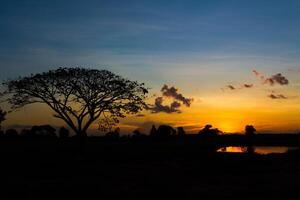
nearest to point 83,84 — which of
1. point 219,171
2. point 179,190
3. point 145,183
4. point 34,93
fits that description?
point 34,93

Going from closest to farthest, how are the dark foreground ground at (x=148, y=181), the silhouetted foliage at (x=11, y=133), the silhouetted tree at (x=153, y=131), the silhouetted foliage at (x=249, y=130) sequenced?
the dark foreground ground at (x=148, y=181), the silhouetted foliage at (x=11, y=133), the silhouetted tree at (x=153, y=131), the silhouetted foliage at (x=249, y=130)

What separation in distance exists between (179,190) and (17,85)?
40.0m

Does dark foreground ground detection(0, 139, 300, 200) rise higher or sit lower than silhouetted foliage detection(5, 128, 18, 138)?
lower

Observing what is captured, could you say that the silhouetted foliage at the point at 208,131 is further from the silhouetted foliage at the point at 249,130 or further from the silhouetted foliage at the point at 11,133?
the silhouetted foliage at the point at 11,133

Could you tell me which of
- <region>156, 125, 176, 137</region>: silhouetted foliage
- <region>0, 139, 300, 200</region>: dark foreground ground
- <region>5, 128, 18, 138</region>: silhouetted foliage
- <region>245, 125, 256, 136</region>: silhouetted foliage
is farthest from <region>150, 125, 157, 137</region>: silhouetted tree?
<region>0, 139, 300, 200</region>: dark foreground ground

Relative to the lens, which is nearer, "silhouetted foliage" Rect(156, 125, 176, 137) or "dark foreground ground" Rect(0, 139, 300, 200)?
"dark foreground ground" Rect(0, 139, 300, 200)

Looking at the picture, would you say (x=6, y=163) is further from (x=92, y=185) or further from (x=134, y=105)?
(x=134, y=105)

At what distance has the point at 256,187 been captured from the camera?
22.6 meters

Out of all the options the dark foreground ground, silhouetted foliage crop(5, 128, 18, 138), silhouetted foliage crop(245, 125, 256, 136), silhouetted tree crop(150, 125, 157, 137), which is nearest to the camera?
the dark foreground ground

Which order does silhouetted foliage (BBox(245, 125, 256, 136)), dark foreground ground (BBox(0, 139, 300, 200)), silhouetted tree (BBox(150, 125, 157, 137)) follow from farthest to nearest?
silhouetted foliage (BBox(245, 125, 256, 136)) → silhouetted tree (BBox(150, 125, 157, 137)) → dark foreground ground (BBox(0, 139, 300, 200))

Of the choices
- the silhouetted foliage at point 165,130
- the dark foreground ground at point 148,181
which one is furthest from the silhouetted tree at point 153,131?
the dark foreground ground at point 148,181

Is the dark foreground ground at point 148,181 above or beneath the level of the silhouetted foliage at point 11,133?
beneath

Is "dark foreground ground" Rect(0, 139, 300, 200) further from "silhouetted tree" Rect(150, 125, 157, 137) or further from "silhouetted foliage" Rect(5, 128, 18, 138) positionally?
"silhouetted tree" Rect(150, 125, 157, 137)

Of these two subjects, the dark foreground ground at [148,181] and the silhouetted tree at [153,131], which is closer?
the dark foreground ground at [148,181]
